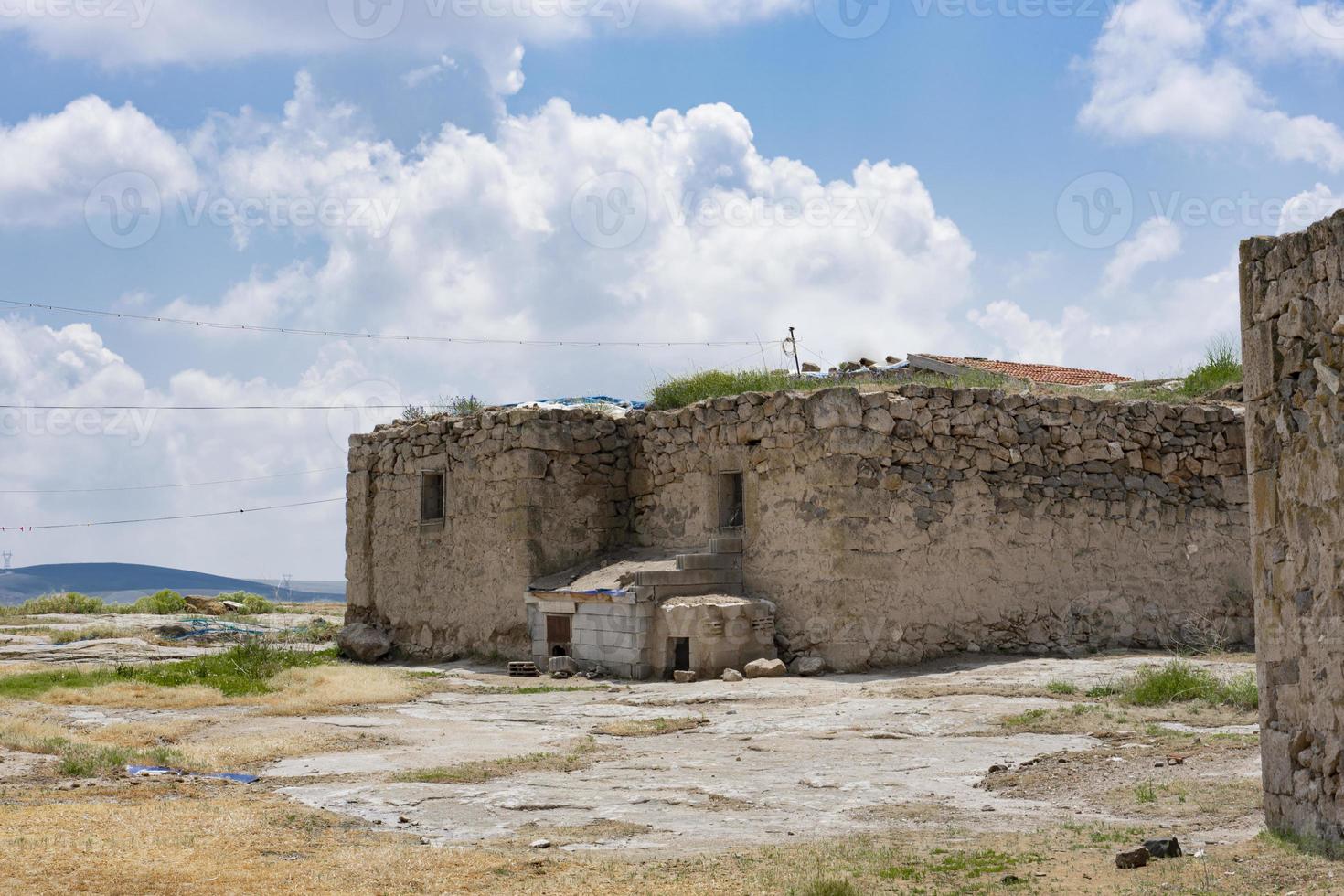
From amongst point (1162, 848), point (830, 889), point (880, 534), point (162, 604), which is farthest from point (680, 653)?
point (162, 604)

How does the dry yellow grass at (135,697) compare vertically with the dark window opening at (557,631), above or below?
below

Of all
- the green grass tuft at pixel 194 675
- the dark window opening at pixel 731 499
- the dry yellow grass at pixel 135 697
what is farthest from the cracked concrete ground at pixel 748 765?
the dark window opening at pixel 731 499

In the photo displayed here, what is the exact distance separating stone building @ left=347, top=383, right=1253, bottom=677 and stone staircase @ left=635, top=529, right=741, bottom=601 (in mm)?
24

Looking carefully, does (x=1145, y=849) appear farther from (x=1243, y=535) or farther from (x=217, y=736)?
(x=1243, y=535)

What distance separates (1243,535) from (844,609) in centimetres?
500

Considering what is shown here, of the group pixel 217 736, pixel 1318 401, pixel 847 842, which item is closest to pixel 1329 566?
pixel 1318 401

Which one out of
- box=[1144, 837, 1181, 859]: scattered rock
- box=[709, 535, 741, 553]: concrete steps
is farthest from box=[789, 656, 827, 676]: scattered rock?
box=[1144, 837, 1181, 859]: scattered rock

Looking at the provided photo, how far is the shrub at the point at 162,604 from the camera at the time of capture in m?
27.5

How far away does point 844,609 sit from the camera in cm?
1338

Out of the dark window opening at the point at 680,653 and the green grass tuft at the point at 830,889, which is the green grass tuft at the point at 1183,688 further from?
the green grass tuft at the point at 830,889

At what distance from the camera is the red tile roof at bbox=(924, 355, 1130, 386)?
2014 cm

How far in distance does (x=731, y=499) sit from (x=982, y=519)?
2.97 m

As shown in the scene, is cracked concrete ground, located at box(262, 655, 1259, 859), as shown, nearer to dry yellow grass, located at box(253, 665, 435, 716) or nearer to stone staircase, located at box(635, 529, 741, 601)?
dry yellow grass, located at box(253, 665, 435, 716)

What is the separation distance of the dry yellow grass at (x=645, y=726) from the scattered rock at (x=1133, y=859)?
16.5ft
